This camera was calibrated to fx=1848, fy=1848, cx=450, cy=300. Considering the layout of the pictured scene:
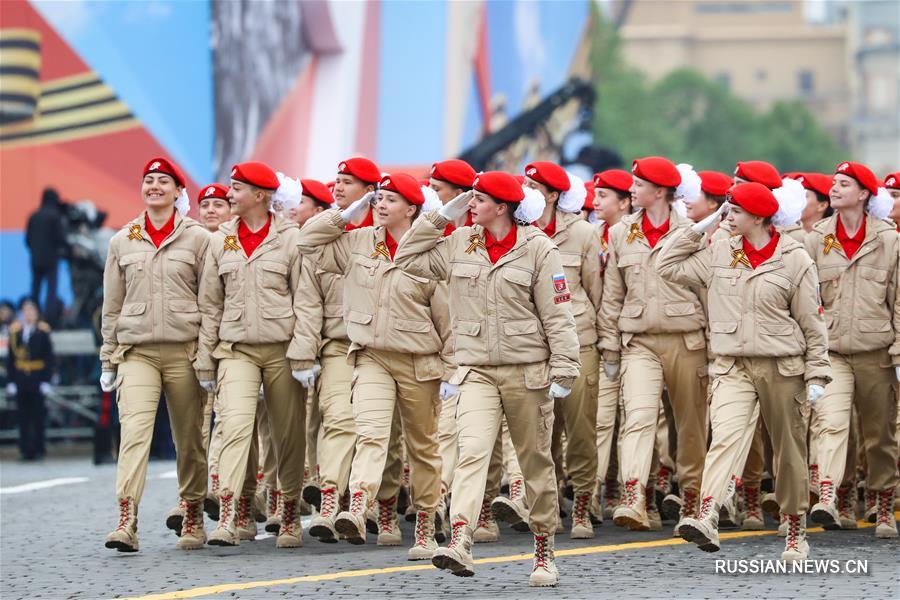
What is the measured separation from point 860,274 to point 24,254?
11297 mm

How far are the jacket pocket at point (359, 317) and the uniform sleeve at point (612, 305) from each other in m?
1.96

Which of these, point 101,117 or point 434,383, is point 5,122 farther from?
point 434,383

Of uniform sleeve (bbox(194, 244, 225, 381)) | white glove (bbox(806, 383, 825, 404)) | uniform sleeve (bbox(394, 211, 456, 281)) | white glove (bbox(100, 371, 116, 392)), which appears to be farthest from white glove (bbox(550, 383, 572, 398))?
white glove (bbox(100, 371, 116, 392))

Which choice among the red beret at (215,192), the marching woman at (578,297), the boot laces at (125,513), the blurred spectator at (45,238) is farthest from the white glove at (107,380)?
the blurred spectator at (45,238)

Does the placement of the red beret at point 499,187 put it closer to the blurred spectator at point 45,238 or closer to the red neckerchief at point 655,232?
the red neckerchief at point 655,232

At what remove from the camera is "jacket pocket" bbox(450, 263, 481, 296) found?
10.1m

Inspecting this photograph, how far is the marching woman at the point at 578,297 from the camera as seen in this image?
12227 millimetres

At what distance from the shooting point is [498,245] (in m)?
10.2

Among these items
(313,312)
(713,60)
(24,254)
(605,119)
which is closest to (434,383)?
(313,312)

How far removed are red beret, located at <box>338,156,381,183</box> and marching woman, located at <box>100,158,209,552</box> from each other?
1.04 meters

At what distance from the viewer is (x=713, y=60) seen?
489 ft

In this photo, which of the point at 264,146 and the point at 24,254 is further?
the point at 264,146

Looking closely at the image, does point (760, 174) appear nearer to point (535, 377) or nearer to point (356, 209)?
point (535, 377)

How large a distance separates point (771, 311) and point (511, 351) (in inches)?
65.2
